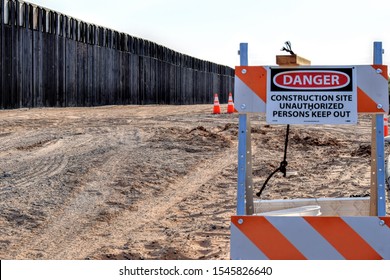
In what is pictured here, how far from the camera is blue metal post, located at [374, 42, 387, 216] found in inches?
197

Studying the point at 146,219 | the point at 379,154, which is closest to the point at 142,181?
the point at 146,219

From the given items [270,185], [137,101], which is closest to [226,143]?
[270,185]

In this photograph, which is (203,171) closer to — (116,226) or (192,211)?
(192,211)

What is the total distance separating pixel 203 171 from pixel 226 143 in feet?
9.90

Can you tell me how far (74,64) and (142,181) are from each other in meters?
20.3

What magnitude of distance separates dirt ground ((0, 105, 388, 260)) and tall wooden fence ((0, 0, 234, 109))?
6.80m

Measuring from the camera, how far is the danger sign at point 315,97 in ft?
16.1

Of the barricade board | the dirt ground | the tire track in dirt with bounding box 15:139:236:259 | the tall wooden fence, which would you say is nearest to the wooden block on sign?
the barricade board

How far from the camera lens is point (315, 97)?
193 inches

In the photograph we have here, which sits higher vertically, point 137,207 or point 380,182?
point 380,182

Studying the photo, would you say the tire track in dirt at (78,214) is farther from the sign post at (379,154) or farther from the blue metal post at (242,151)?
the sign post at (379,154)

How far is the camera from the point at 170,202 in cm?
1049

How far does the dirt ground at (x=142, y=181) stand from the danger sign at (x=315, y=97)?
96.8 inches
